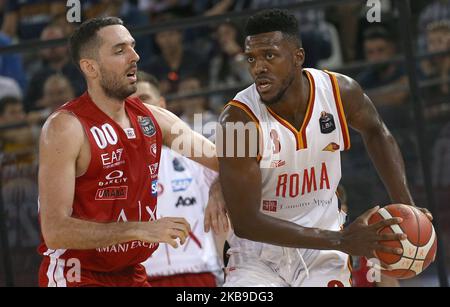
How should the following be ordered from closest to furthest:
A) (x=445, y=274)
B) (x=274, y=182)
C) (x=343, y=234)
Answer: (x=343, y=234) < (x=274, y=182) < (x=445, y=274)

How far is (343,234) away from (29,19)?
16.0 feet

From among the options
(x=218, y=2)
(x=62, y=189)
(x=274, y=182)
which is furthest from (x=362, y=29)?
(x=62, y=189)

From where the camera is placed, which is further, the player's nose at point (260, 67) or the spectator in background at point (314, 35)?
the spectator in background at point (314, 35)

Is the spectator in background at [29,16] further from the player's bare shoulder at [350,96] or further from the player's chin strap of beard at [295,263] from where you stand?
the player's chin strap of beard at [295,263]

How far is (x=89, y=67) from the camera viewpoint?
5012mm

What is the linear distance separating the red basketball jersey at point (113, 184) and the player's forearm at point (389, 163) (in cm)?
116

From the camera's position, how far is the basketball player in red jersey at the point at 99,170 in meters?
4.64

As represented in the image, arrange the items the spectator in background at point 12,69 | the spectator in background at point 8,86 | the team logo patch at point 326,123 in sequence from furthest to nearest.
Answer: the spectator in background at point 12,69 → the spectator in background at point 8,86 → the team logo patch at point 326,123

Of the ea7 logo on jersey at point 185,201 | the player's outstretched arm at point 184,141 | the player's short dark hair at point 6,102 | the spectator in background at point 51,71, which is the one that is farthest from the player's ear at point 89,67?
the player's short dark hair at point 6,102

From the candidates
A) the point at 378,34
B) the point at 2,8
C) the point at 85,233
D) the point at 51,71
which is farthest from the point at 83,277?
the point at 2,8

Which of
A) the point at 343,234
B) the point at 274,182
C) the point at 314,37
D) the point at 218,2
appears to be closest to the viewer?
the point at 343,234

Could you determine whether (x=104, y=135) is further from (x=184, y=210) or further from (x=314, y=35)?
(x=314, y=35)

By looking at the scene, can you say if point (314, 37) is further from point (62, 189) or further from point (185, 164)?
point (62, 189)

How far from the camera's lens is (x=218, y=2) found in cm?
929
